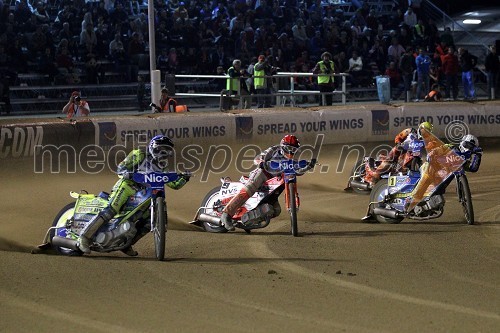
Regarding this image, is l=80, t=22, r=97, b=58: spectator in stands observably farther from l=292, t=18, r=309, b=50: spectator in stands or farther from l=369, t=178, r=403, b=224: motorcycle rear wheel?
l=369, t=178, r=403, b=224: motorcycle rear wheel

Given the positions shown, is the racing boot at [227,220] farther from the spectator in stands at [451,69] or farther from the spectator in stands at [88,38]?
the spectator in stands at [451,69]

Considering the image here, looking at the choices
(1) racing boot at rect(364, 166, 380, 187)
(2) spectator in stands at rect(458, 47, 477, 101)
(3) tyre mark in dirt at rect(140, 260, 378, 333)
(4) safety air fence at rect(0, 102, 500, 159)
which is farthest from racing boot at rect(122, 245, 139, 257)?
(2) spectator in stands at rect(458, 47, 477, 101)

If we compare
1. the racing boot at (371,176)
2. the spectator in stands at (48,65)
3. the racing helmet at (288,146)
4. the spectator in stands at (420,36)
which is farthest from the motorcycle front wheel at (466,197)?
the spectator in stands at (420,36)

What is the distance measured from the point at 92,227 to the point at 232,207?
245cm

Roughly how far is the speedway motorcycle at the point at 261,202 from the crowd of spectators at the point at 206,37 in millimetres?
12779

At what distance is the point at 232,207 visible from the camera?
41.4 feet

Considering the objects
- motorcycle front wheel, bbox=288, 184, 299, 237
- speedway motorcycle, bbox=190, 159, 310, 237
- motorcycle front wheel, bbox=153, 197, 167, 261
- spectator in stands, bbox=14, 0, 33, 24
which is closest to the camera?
motorcycle front wheel, bbox=153, 197, 167, 261

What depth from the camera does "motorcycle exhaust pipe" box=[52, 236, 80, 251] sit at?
10.9 m

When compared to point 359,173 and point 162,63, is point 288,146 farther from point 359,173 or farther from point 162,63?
point 162,63

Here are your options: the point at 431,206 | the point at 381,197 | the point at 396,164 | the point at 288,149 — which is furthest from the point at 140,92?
the point at 431,206

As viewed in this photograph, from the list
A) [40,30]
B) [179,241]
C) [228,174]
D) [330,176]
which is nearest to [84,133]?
[228,174]

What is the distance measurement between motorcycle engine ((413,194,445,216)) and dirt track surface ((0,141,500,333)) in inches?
7.5

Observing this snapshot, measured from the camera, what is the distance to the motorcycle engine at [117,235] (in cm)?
1080

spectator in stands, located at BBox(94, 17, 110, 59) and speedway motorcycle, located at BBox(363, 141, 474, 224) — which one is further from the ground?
spectator in stands, located at BBox(94, 17, 110, 59)
